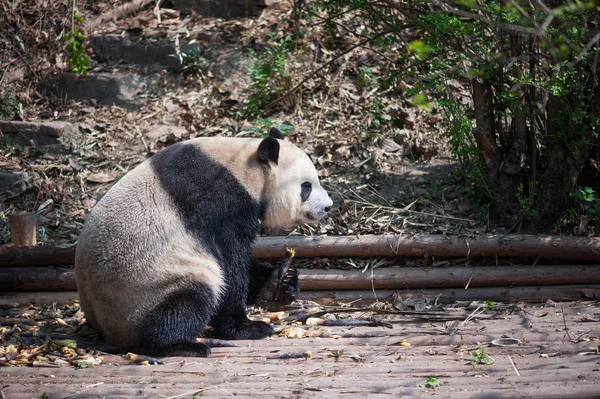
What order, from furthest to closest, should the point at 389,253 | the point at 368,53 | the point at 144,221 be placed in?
the point at 368,53, the point at 389,253, the point at 144,221

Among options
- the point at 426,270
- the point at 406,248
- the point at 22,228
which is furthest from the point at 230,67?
the point at 426,270

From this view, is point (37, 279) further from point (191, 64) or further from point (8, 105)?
point (191, 64)

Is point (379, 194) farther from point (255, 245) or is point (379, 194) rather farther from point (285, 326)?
point (285, 326)

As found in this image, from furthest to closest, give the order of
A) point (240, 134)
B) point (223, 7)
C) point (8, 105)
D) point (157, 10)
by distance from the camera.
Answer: point (157, 10) < point (223, 7) < point (8, 105) < point (240, 134)

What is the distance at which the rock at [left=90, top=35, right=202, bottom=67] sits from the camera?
10.9 meters

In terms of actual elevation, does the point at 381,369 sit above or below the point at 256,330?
above

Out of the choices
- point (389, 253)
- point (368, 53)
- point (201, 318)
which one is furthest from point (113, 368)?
point (368, 53)

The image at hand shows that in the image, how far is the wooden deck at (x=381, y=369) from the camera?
430 cm

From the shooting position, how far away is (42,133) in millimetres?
9727

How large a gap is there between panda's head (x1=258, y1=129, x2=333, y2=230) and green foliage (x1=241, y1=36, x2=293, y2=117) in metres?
3.44

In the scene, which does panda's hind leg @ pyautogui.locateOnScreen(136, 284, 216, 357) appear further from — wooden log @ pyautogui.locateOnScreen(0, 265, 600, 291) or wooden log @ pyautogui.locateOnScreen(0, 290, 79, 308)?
wooden log @ pyautogui.locateOnScreen(0, 290, 79, 308)

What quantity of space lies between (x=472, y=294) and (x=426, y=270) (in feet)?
1.57

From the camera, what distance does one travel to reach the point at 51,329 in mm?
6145

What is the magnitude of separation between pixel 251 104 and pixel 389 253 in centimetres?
348
